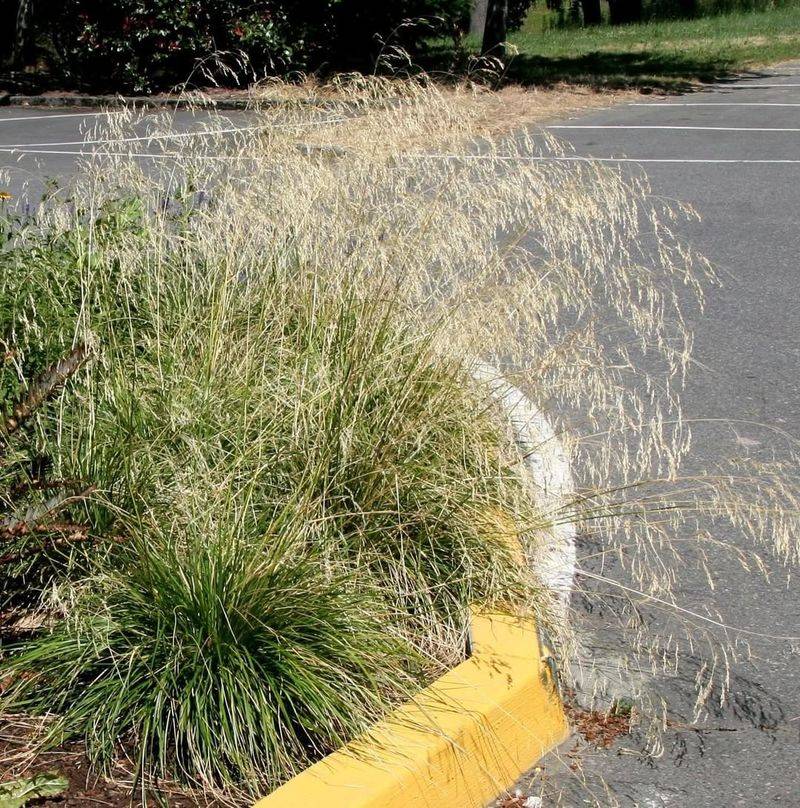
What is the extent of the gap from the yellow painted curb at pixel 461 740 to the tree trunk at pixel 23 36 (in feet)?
62.7

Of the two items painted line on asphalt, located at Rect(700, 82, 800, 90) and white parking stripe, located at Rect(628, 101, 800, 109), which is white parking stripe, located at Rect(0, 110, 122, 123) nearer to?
white parking stripe, located at Rect(628, 101, 800, 109)

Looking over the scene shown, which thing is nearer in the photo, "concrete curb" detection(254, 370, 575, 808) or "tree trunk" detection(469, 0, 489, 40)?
"concrete curb" detection(254, 370, 575, 808)

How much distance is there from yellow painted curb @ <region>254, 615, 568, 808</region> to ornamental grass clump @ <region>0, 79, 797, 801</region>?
3.8 inches

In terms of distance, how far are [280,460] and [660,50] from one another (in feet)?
75.8

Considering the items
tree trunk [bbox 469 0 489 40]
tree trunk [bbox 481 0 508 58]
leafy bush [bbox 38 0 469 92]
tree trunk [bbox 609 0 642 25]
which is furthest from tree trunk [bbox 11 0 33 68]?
tree trunk [bbox 609 0 642 25]

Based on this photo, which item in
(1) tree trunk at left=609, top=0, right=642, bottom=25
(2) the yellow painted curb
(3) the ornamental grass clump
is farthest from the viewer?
(1) tree trunk at left=609, top=0, right=642, bottom=25

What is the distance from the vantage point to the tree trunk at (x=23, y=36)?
63.8 ft

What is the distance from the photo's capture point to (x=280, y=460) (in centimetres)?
335

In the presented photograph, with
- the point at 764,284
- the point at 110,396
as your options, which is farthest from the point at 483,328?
the point at 764,284

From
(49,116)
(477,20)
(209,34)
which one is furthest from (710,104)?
(477,20)

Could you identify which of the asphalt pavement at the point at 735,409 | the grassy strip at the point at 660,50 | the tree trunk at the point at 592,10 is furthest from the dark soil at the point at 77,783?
the tree trunk at the point at 592,10

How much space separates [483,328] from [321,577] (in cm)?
134

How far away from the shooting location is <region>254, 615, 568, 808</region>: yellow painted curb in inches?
103

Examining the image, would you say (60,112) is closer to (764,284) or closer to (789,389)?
(764,284)
